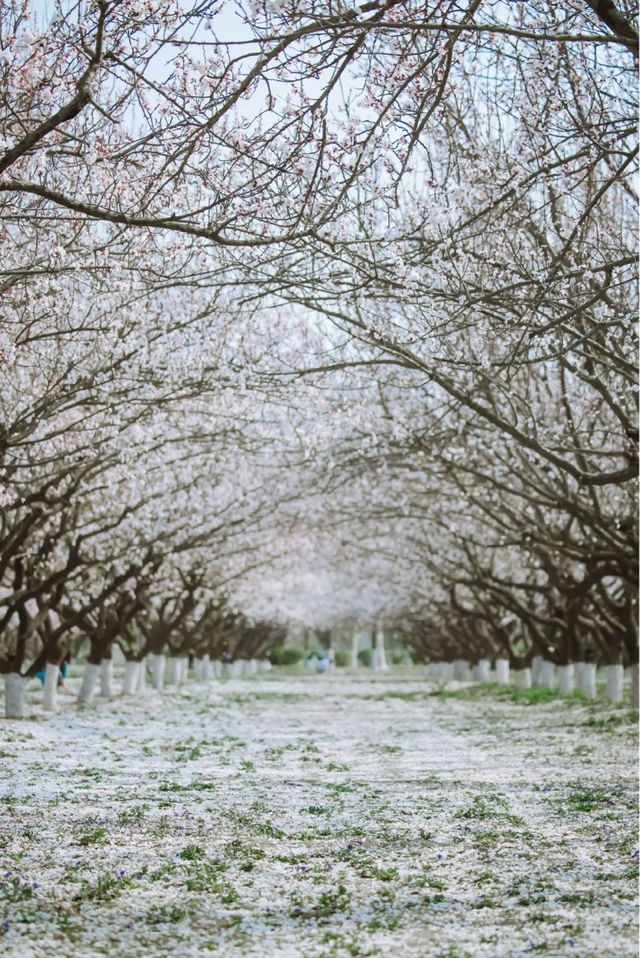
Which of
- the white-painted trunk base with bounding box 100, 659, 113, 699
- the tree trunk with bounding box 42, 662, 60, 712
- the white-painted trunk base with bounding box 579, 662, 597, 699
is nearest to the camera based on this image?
the tree trunk with bounding box 42, 662, 60, 712

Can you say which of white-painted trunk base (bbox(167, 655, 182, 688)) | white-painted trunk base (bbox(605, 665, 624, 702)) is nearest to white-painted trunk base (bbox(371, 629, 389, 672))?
white-painted trunk base (bbox(167, 655, 182, 688))

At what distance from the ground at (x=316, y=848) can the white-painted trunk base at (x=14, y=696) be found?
246 centimetres

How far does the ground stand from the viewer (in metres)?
6.04

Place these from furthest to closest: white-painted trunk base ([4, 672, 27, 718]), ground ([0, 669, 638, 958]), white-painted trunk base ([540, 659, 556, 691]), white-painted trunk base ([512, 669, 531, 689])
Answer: white-painted trunk base ([512, 669, 531, 689])
white-painted trunk base ([540, 659, 556, 691])
white-painted trunk base ([4, 672, 27, 718])
ground ([0, 669, 638, 958])

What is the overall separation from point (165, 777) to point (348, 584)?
40.0 meters

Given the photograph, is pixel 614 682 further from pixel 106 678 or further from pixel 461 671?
pixel 461 671

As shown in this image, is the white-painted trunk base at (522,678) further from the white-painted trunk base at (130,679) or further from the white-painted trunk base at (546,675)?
the white-painted trunk base at (130,679)

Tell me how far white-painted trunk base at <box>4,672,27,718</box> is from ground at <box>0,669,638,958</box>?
2.46 m

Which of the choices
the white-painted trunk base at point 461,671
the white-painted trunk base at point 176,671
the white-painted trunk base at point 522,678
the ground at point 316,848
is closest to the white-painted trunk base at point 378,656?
the white-painted trunk base at point 461,671

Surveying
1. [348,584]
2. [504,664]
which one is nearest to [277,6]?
[504,664]

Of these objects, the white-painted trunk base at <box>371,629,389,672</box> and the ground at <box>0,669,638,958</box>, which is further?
the white-painted trunk base at <box>371,629,389,672</box>

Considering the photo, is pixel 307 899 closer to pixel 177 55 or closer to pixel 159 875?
pixel 159 875

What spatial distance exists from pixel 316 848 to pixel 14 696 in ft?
43.2

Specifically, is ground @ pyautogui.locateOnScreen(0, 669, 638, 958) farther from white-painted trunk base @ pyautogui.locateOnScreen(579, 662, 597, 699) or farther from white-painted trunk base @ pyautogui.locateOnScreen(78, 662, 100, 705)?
white-painted trunk base @ pyautogui.locateOnScreen(579, 662, 597, 699)
